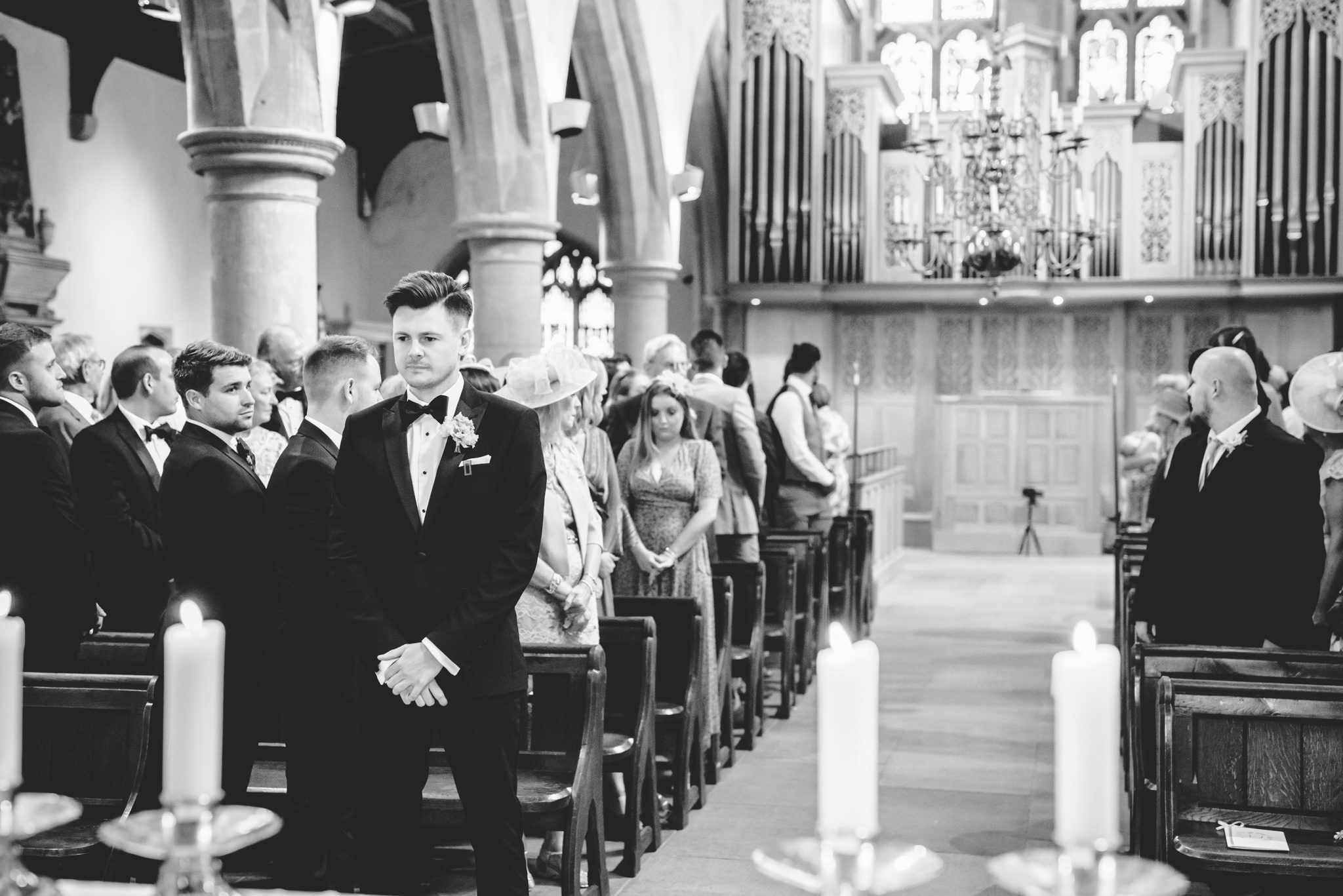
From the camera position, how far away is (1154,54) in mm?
17359

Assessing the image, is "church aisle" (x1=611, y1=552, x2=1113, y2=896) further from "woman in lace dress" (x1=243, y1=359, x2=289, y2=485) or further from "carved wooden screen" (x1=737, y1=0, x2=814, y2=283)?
"carved wooden screen" (x1=737, y1=0, x2=814, y2=283)

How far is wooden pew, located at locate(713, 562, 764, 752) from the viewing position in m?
5.93

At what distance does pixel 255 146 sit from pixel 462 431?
2.97 metres

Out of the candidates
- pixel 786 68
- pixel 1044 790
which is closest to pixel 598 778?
pixel 1044 790

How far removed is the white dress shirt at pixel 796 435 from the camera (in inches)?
309

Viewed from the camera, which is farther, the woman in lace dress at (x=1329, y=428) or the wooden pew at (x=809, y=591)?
the wooden pew at (x=809, y=591)

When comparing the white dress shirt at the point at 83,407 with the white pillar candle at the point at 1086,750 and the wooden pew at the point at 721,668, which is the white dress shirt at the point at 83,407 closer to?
the wooden pew at the point at 721,668

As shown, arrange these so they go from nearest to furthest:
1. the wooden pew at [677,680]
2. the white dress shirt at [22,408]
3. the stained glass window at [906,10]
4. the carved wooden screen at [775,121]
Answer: the white dress shirt at [22,408], the wooden pew at [677,680], the carved wooden screen at [775,121], the stained glass window at [906,10]

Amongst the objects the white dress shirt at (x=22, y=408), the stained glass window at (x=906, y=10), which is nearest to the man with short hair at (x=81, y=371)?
the white dress shirt at (x=22, y=408)

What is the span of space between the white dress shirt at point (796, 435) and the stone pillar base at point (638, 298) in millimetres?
3832

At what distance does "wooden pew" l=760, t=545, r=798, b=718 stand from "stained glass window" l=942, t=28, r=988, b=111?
11646 millimetres

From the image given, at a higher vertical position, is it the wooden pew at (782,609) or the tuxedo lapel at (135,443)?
the tuxedo lapel at (135,443)

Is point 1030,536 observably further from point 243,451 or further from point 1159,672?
point 243,451

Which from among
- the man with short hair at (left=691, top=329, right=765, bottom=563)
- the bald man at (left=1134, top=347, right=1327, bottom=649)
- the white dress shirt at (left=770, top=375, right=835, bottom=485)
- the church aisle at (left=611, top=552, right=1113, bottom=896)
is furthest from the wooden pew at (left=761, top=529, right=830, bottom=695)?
the bald man at (left=1134, top=347, right=1327, bottom=649)
